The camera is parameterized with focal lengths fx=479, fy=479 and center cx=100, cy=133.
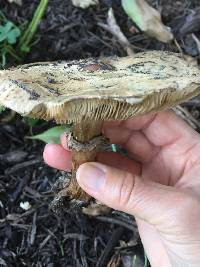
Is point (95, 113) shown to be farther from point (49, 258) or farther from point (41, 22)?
point (41, 22)

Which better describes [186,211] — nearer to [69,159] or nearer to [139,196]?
[139,196]

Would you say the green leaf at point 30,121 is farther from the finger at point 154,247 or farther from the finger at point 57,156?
the finger at point 154,247

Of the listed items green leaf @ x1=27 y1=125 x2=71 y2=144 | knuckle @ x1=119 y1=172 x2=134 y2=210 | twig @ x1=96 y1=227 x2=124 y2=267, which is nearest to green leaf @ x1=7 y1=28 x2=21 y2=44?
green leaf @ x1=27 y1=125 x2=71 y2=144

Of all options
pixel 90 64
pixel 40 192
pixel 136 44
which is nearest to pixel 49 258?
pixel 40 192

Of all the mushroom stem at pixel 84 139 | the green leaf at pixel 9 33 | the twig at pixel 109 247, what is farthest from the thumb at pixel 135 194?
the green leaf at pixel 9 33

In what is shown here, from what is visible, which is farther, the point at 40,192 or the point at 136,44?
the point at 136,44

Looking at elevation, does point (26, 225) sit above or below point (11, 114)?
below
